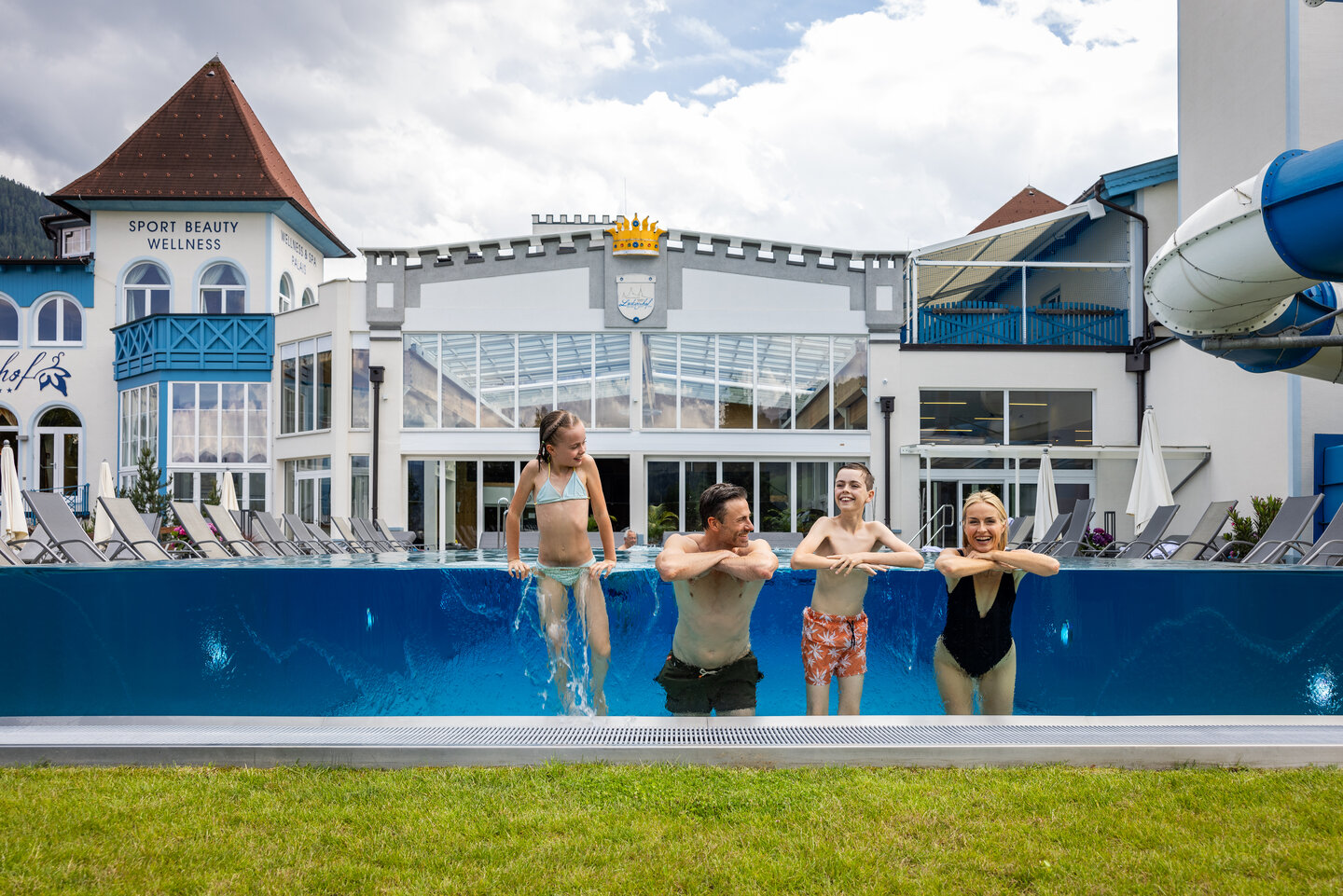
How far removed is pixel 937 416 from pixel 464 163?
57.9 feet

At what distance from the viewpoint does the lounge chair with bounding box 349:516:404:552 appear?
1731cm

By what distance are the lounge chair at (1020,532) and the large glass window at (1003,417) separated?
4.87m

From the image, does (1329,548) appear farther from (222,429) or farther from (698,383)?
(222,429)

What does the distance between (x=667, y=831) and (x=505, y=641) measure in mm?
3932

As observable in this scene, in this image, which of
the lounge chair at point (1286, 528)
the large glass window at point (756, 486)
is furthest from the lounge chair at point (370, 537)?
the lounge chair at point (1286, 528)

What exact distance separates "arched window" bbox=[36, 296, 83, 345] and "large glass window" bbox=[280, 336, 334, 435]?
276 inches

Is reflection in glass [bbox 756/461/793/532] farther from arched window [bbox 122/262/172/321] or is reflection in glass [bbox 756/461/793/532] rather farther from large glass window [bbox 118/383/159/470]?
arched window [bbox 122/262/172/321]

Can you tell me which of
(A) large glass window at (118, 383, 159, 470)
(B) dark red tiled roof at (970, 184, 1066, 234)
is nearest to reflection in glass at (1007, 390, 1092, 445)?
(B) dark red tiled roof at (970, 184, 1066, 234)

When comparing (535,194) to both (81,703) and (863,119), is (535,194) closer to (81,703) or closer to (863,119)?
(863,119)

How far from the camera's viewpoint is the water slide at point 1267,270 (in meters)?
5.79

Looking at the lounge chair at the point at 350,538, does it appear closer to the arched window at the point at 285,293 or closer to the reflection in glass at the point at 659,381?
the reflection in glass at the point at 659,381

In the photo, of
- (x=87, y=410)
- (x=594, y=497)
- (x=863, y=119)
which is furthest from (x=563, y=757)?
(x=87, y=410)

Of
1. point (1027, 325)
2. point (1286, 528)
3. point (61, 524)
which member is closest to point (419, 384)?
point (61, 524)

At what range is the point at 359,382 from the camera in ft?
68.2
